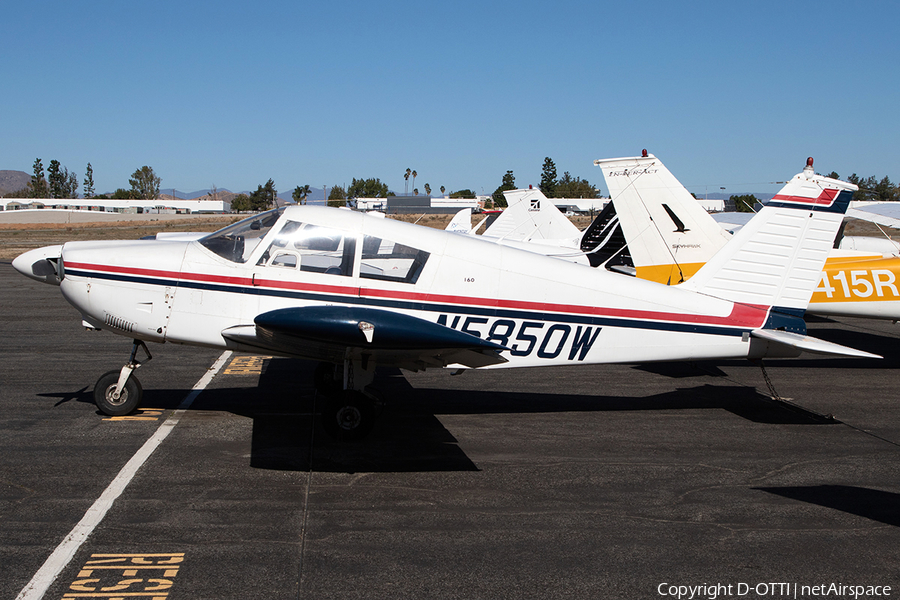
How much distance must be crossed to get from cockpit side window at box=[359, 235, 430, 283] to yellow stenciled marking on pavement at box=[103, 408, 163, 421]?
2.86 metres

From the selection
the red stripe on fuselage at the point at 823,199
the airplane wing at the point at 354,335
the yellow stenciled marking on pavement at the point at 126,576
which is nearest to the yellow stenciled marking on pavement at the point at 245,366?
the airplane wing at the point at 354,335

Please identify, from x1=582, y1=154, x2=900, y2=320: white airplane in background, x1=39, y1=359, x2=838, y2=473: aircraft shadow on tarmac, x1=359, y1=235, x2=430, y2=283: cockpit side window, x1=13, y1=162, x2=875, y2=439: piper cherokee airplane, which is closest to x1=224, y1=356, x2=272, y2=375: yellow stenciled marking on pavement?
x1=39, y1=359, x2=838, y2=473: aircraft shadow on tarmac

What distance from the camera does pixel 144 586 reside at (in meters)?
4.07

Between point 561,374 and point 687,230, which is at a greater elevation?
point 687,230

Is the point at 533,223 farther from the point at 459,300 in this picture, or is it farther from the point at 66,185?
the point at 66,185

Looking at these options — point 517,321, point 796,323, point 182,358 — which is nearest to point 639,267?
point 796,323

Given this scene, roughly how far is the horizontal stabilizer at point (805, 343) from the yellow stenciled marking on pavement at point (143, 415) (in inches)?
257

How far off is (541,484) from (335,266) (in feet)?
9.45

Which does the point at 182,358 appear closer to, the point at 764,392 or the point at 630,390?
the point at 630,390

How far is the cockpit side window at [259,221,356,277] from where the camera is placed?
22.8 feet

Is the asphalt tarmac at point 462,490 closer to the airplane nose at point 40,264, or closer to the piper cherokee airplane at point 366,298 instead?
the piper cherokee airplane at point 366,298

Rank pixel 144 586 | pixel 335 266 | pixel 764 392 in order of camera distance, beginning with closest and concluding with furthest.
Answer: pixel 144 586 → pixel 335 266 → pixel 764 392

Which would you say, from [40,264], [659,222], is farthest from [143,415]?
[659,222]

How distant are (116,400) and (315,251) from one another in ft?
9.15
